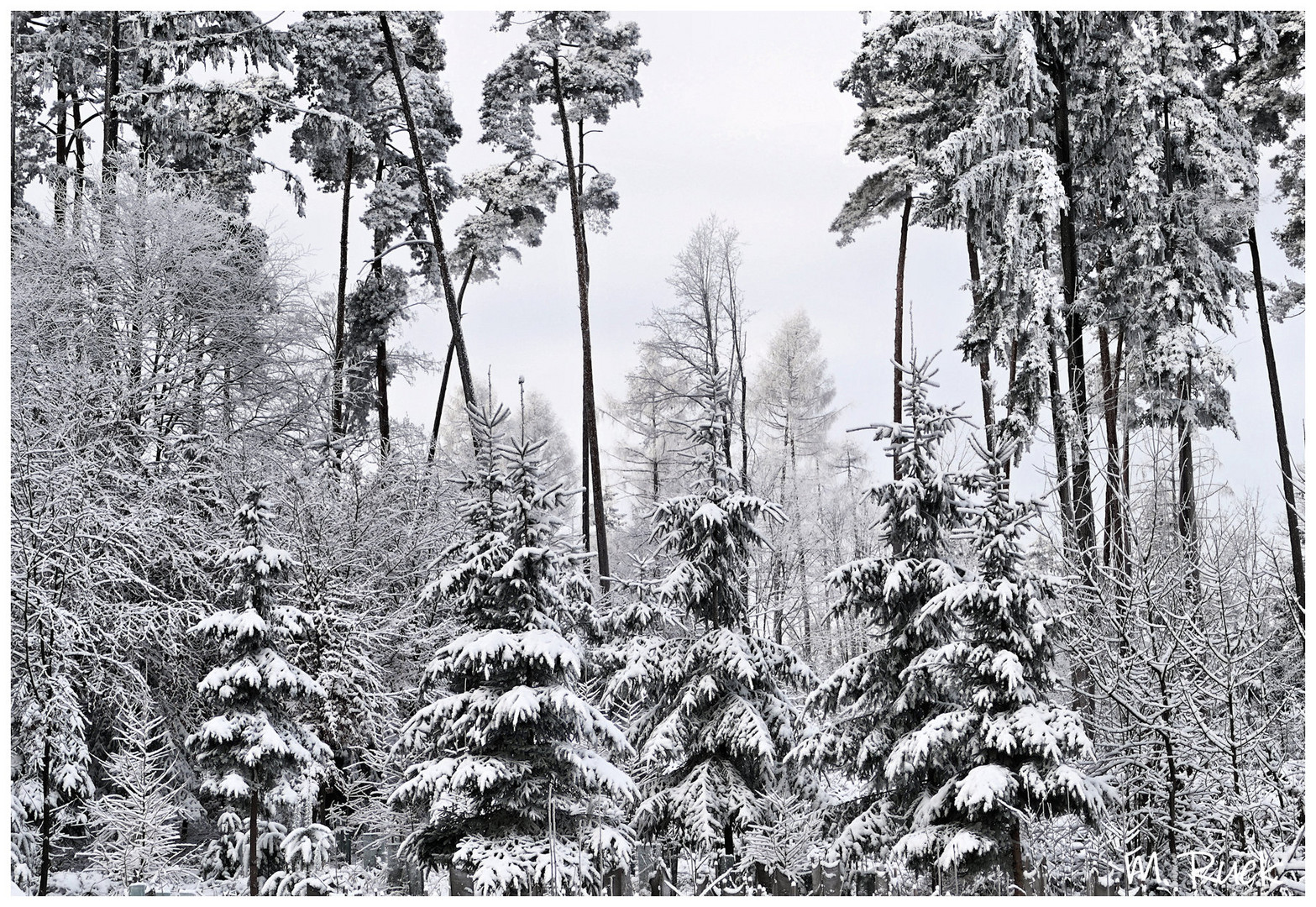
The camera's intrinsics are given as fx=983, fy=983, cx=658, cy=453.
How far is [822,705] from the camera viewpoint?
10.3 m

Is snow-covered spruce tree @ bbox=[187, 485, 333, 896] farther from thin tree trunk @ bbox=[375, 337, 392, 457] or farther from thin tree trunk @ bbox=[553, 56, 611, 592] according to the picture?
thin tree trunk @ bbox=[375, 337, 392, 457]

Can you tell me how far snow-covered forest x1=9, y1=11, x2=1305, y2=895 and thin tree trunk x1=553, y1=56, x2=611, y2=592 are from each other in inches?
6.4

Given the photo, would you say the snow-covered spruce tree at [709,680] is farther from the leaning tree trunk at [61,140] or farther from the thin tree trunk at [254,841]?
the leaning tree trunk at [61,140]

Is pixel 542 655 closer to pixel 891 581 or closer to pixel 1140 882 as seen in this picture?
pixel 891 581

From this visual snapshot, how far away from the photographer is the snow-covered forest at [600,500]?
821cm

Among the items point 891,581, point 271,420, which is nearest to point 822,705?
point 891,581

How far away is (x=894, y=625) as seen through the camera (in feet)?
31.8

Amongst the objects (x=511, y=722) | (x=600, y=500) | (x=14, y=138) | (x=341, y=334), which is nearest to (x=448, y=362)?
(x=341, y=334)

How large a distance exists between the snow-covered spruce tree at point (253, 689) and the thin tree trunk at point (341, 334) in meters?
5.38

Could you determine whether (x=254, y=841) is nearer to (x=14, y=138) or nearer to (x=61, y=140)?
(x=14, y=138)

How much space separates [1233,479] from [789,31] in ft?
26.2

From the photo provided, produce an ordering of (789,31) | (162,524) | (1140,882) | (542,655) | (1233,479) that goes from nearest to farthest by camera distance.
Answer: (1140,882) < (542,655) < (1233,479) < (162,524) < (789,31)

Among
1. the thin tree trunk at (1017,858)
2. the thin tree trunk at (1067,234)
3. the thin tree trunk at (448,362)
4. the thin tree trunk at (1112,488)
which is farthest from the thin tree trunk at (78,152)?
the thin tree trunk at (1017,858)

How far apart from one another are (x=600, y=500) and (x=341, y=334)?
694 cm
